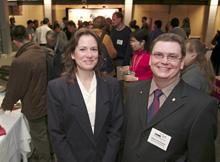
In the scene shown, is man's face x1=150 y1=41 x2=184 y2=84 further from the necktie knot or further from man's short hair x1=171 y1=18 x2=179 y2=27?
man's short hair x1=171 y1=18 x2=179 y2=27

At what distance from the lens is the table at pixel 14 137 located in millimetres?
1726

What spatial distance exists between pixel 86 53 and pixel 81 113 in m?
0.40

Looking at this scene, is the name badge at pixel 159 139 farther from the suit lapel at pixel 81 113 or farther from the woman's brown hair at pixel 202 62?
the woman's brown hair at pixel 202 62

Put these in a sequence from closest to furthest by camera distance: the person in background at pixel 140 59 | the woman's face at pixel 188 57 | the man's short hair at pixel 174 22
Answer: the woman's face at pixel 188 57 < the person in background at pixel 140 59 < the man's short hair at pixel 174 22

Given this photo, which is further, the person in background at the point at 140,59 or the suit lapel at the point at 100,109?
the person in background at the point at 140,59

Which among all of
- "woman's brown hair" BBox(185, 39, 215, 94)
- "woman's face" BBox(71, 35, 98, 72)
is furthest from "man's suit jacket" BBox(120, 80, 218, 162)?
"woman's brown hair" BBox(185, 39, 215, 94)

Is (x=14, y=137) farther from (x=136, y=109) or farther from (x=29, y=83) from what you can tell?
(x=136, y=109)

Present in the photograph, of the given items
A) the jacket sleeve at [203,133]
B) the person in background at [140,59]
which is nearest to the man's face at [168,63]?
the jacket sleeve at [203,133]

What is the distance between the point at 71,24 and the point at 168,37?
487cm

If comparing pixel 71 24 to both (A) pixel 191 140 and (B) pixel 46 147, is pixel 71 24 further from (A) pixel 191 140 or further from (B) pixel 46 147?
(A) pixel 191 140

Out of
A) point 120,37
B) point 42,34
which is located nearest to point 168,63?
point 120,37

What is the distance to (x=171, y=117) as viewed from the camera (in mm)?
1070

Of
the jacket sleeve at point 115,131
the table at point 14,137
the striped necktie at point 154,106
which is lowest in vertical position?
the table at point 14,137

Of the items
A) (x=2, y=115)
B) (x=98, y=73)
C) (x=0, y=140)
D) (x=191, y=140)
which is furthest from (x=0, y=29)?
(x=191, y=140)
